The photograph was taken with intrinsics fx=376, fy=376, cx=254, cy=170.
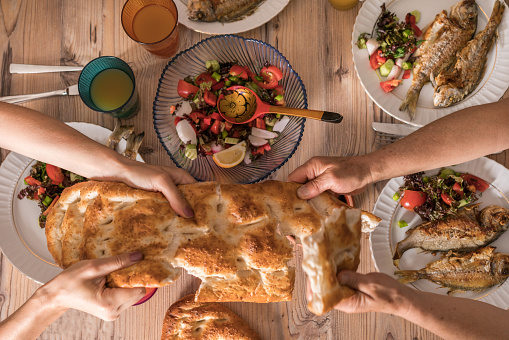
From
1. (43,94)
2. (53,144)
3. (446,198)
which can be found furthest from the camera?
(43,94)

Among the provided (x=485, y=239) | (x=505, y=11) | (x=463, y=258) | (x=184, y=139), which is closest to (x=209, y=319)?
(x=184, y=139)

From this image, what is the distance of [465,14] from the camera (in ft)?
8.57

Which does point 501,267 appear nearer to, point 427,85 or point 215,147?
point 427,85

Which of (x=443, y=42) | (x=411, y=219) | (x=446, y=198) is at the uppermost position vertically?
(x=443, y=42)

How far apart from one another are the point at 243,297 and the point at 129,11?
2031mm

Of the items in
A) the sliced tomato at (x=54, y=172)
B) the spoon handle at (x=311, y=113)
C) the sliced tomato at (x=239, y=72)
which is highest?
the sliced tomato at (x=239, y=72)

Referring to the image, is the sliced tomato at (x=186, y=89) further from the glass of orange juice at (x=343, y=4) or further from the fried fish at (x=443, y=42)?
the fried fish at (x=443, y=42)

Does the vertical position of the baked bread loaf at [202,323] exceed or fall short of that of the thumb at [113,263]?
it falls short

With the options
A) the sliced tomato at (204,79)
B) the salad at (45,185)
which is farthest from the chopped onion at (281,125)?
the salad at (45,185)

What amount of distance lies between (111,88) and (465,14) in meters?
2.50

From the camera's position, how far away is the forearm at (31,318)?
196 cm

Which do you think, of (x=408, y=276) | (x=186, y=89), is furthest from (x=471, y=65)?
(x=186, y=89)

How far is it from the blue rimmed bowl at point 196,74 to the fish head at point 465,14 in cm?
122

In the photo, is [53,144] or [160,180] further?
[53,144]
